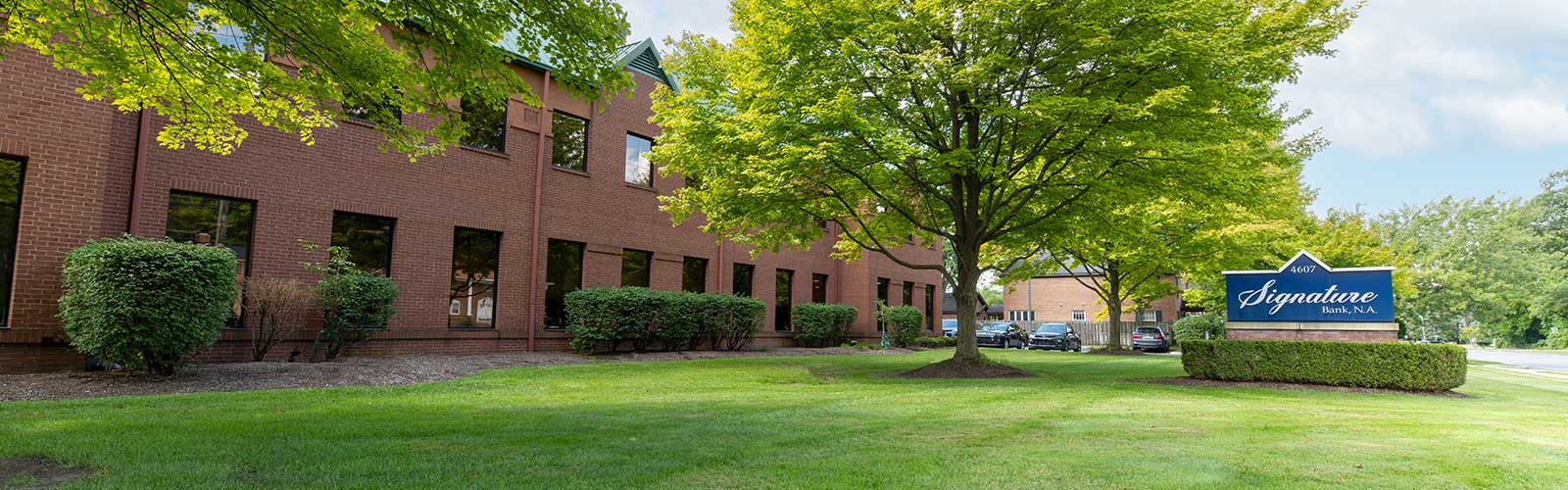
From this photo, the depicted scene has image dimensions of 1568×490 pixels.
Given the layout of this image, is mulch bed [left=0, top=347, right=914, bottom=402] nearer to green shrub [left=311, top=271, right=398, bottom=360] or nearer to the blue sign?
green shrub [left=311, top=271, right=398, bottom=360]

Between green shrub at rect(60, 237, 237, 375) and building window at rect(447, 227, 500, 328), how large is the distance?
619 centimetres

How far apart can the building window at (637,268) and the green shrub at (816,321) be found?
525 cm

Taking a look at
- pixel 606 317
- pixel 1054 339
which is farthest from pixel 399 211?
pixel 1054 339

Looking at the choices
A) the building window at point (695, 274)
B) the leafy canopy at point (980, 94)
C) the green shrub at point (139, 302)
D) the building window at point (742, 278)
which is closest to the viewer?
the green shrub at point (139, 302)

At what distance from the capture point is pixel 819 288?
2686cm

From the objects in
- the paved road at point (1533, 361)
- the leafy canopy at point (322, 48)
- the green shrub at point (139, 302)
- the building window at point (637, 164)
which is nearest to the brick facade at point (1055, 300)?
the paved road at point (1533, 361)

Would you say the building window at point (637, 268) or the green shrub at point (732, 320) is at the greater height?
the building window at point (637, 268)

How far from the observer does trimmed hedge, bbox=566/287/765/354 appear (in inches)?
667

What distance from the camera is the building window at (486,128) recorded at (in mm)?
16703

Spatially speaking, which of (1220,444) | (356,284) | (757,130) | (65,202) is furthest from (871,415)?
(65,202)

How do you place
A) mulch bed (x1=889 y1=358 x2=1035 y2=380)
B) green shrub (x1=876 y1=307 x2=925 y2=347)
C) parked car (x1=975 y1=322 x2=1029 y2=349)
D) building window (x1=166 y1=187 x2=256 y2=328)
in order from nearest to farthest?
building window (x1=166 y1=187 x2=256 y2=328), mulch bed (x1=889 y1=358 x2=1035 y2=380), green shrub (x1=876 y1=307 x2=925 y2=347), parked car (x1=975 y1=322 x2=1029 y2=349)

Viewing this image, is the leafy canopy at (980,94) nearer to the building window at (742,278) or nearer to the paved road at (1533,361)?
the building window at (742,278)

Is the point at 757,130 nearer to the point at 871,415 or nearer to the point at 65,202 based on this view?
the point at 871,415

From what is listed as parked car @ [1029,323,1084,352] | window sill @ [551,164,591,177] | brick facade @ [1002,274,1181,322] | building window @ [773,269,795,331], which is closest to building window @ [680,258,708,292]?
building window @ [773,269,795,331]
